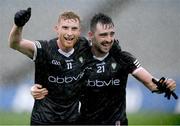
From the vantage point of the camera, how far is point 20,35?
2322 millimetres

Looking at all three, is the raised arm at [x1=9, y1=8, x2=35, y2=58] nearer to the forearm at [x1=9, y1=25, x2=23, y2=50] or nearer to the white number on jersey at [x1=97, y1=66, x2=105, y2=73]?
the forearm at [x1=9, y1=25, x2=23, y2=50]

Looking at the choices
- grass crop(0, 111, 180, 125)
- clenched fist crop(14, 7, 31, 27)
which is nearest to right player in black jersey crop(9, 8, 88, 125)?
clenched fist crop(14, 7, 31, 27)

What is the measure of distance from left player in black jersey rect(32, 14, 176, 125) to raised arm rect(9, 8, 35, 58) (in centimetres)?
31

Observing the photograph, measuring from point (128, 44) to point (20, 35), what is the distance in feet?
2.81

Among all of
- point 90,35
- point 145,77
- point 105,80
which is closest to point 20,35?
point 90,35

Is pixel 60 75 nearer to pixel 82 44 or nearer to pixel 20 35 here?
pixel 82 44

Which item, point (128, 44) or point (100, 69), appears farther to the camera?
point (128, 44)

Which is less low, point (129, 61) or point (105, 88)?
point (129, 61)

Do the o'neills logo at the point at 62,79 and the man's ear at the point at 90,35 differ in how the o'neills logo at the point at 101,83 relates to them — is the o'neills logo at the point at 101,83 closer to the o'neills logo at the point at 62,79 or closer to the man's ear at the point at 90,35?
the o'neills logo at the point at 62,79

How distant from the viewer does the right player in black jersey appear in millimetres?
2463

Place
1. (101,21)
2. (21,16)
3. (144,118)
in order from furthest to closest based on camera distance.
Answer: (144,118) < (101,21) < (21,16)

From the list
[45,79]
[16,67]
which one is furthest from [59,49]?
[16,67]

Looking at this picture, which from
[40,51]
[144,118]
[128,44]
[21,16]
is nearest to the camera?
[21,16]

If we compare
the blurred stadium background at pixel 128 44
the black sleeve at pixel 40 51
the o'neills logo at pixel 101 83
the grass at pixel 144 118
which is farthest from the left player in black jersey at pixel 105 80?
the grass at pixel 144 118
